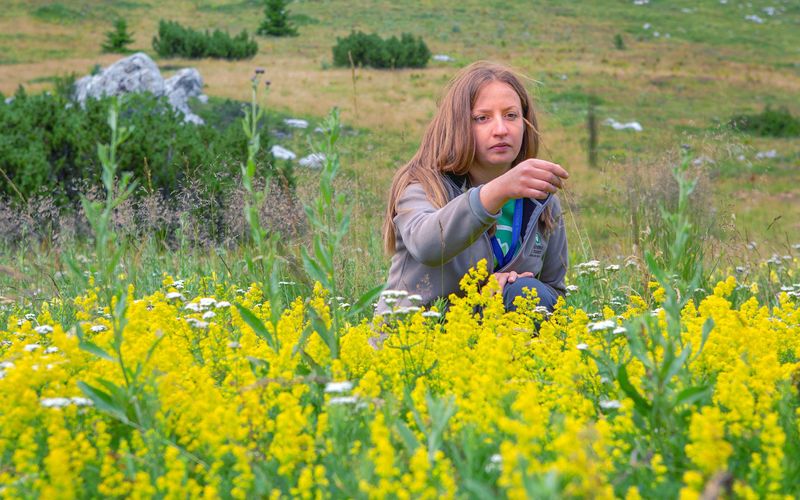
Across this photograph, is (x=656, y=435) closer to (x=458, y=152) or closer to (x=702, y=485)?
(x=702, y=485)

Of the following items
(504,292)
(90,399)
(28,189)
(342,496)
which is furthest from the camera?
(28,189)

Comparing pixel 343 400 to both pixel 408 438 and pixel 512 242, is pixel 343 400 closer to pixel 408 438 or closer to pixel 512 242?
pixel 408 438

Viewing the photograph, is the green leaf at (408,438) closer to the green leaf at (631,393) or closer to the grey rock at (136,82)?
the green leaf at (631,393)

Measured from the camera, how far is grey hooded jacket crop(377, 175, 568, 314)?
363 cm

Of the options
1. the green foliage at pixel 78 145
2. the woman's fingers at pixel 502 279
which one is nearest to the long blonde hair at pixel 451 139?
the woman's fingers at pixel 502 279

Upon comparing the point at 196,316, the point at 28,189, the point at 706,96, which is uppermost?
the point at 196,316

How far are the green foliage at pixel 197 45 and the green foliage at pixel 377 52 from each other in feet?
11.7

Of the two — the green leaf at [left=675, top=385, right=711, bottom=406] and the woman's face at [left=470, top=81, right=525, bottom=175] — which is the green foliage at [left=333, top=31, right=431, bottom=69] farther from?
the green leaf at [left=675, top=385, right=711, bottom=406]

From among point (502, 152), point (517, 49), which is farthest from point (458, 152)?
point (517, 49)

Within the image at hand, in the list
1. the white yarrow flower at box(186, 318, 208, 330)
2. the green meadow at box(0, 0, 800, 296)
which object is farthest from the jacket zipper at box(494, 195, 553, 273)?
the white yarrow flower at box(186, 318, 208, 330)

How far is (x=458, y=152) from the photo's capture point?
4.38 meters

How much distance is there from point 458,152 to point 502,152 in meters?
0.20

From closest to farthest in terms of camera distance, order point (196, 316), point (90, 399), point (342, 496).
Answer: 1. point (342, 496)
2. point (90, 399)
3. point (196, 316)

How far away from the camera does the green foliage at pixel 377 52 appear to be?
3156 centimetres
